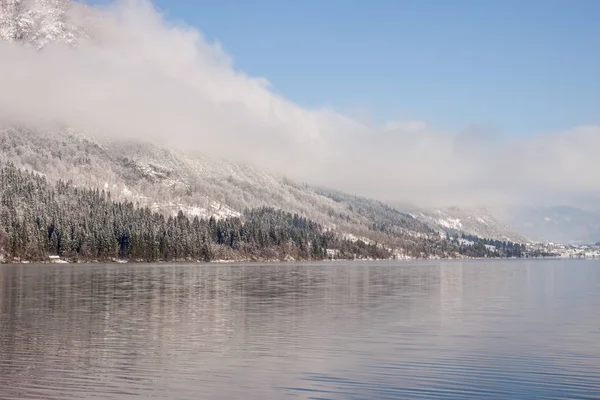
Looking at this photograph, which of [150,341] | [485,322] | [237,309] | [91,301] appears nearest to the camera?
[150,341]

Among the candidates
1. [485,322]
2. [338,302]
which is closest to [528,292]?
[338,302]

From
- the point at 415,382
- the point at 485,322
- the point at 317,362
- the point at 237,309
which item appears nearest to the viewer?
the point at 415,382

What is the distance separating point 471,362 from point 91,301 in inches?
2159

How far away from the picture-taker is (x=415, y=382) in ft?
120

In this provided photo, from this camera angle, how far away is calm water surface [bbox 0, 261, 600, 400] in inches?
1387

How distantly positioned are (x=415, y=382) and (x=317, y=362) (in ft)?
25.9

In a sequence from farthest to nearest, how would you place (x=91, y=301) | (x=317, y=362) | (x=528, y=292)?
(x=528, y=292), (x=91, y=301), (x=317, y=362)

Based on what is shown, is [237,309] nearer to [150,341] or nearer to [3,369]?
[150,341]

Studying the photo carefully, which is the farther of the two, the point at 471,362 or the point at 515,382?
the point at 471,362

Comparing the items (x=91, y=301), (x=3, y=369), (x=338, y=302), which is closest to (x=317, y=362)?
(x=3, y=369)

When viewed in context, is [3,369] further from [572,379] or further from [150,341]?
[572,379]

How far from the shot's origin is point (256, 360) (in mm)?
42812

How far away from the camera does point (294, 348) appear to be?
47.7m

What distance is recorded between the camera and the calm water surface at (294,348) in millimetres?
35219
